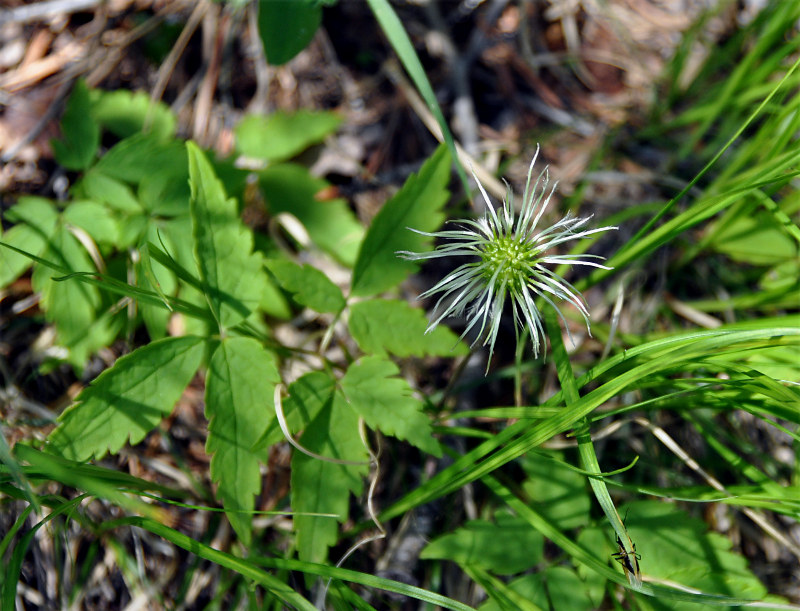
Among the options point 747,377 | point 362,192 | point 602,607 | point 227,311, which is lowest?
point 602,607

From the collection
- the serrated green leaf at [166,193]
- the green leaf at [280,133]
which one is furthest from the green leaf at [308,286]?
the green leaf at [280,133]

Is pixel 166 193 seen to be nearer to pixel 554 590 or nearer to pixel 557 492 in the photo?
pixel 557 492

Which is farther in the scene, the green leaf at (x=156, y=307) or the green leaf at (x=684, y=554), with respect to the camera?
the green leaf at (x=156, y=307)

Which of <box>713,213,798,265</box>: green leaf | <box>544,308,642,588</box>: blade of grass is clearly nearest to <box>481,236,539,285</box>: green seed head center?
<box>544,308,642,588</box>: blade of grass

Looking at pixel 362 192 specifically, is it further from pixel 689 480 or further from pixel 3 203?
pixel 689 480

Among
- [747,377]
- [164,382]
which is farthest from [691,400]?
[164,382]

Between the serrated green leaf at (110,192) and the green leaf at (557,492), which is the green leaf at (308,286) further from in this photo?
the green leaf at (557,492)
